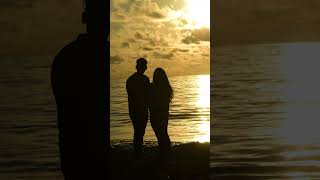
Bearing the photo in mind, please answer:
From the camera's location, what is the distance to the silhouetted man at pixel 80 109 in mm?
3088

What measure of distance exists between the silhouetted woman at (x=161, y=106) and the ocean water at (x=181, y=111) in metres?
0.04

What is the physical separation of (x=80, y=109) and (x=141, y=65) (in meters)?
0.56

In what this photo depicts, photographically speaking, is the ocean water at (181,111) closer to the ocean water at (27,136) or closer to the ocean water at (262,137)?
the ocean water at (27,136)

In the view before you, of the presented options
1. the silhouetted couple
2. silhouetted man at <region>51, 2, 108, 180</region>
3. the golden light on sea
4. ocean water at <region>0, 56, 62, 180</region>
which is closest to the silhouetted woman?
the silhouetted couple

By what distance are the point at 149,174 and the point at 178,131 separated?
0.93 feet

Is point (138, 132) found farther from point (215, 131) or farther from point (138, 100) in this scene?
point (215, 131)

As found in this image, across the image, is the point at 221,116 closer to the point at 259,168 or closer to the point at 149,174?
the point at 259,168

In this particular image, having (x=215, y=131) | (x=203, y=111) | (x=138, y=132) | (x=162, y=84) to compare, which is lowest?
(x=215, y=131)

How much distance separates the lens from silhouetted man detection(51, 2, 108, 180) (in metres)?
3.09

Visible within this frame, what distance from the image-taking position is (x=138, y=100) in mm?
3621

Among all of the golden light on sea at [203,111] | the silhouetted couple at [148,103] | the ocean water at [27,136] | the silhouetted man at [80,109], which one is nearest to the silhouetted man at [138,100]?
the silhouetted couple at [148,103]

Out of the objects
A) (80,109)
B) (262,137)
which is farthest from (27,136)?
(80,109)

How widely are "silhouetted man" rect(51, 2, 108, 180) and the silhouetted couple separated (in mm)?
395

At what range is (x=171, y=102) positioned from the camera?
368 centimetres
